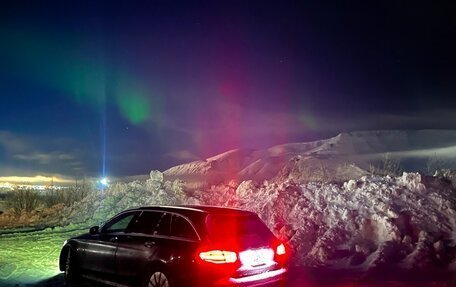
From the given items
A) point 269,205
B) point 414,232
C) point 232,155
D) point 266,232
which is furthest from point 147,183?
point 266,232

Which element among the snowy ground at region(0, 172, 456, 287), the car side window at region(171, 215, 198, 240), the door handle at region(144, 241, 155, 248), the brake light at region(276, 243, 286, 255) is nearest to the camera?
the car side window at region(171, 215, 198, 240)

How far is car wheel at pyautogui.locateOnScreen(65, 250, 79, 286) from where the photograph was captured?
8.83 meters

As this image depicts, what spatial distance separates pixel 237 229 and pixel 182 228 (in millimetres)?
799

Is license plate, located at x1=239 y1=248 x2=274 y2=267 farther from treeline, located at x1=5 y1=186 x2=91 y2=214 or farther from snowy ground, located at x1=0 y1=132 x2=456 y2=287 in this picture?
treeline, located at x1=5 y1=186 x2=91 y2=214

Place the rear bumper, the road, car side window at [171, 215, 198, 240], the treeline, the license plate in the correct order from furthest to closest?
the treeline → the road → car side window at [171, 215, 198, 240] → the license plate → the rear bumper

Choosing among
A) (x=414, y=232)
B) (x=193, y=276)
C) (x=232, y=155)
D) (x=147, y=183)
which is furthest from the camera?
(x=232, y=155)

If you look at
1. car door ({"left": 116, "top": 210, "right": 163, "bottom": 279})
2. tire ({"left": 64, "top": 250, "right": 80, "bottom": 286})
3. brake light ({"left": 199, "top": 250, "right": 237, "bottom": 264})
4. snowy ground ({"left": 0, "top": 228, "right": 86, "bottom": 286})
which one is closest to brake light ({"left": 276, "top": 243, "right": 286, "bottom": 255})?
brake light ({"left": 199, "top": 250, "right": 237, "bottom": 264})

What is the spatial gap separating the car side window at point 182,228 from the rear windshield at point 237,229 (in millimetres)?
255

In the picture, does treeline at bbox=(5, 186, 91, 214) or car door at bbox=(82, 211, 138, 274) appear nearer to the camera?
car door at bbox=(82, 211, 138, 274)

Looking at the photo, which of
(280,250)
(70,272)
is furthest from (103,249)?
(280,250)

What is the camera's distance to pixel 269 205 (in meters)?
13.6

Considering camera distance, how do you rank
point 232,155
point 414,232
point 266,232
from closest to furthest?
point 266,232
point 414,232
point 232,155

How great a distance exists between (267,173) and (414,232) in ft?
36.6

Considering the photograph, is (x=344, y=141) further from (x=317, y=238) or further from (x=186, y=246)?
(x=186, y=246)
